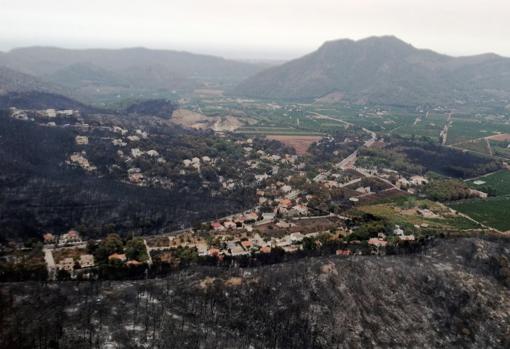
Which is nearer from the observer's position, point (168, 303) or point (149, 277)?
point (168, 303)

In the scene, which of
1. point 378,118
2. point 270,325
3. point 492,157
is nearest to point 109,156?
point 270,325

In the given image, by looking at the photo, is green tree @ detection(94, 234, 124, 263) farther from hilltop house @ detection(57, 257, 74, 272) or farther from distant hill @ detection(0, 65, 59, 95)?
distant hill @ detection(0, 65, 59, 95)

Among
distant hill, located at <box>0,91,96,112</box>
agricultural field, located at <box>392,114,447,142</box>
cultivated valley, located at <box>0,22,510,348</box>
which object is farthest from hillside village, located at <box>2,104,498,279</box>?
distant hill, located at <box>0,91,96,112</box>

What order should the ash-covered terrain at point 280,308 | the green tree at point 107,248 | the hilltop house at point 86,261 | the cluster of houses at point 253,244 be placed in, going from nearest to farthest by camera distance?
1. the ash-covered terrain at point 280,308
2. the hilltop house at point 86,261
3. the green tree at point 107,248
4. the cluster of houses at point 253,244

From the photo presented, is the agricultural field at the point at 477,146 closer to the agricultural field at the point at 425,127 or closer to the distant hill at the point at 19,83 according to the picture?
the agricultural field at the point at 425,127

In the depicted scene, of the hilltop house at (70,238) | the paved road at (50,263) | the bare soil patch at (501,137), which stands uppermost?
the bare soil patch at (501,137)

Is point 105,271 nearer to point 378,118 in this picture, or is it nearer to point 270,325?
point 270,325

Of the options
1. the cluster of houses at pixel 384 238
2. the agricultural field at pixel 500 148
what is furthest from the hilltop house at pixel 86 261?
the agricultural field at pixel 500 148
